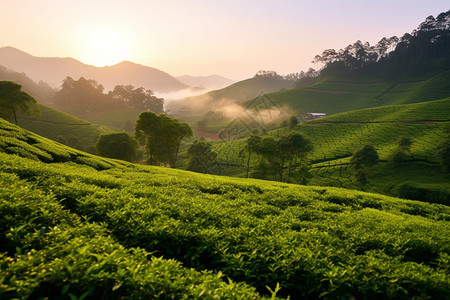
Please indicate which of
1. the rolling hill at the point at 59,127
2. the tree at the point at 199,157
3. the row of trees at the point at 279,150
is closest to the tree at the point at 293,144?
the row of trees at the point at 279,150

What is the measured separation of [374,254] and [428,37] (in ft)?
700

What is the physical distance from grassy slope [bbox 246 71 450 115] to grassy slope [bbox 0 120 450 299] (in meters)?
137

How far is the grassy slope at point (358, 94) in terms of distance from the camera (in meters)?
120

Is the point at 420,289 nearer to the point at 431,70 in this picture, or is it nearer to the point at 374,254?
the point at 374,254

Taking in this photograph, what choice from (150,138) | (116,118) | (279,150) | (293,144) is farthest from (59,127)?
(293,144)

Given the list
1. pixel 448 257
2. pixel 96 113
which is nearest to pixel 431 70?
pixel 448 257

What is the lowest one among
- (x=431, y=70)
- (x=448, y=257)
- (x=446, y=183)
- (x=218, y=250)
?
(x=446, y=183)

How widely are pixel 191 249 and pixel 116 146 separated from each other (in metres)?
43.5

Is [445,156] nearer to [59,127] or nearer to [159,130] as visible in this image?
[159,130]

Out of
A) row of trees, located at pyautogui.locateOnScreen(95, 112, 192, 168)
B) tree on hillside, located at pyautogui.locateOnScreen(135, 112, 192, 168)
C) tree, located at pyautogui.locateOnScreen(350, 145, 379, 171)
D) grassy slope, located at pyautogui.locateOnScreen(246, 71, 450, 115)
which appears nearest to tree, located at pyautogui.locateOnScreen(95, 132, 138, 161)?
row of trees, located at pyautogui.locateOnScreen(95, 112, 192, 168)

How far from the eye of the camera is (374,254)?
6.26 meters

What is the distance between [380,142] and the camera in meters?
62.2

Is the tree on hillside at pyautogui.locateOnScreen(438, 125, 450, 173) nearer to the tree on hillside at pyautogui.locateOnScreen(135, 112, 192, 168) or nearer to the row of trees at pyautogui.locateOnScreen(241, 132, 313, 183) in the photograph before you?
the row of trees at pyautogui.locateOnScreen(241, 132, 313, 183)

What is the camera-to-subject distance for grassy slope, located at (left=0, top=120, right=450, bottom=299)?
368 cm
